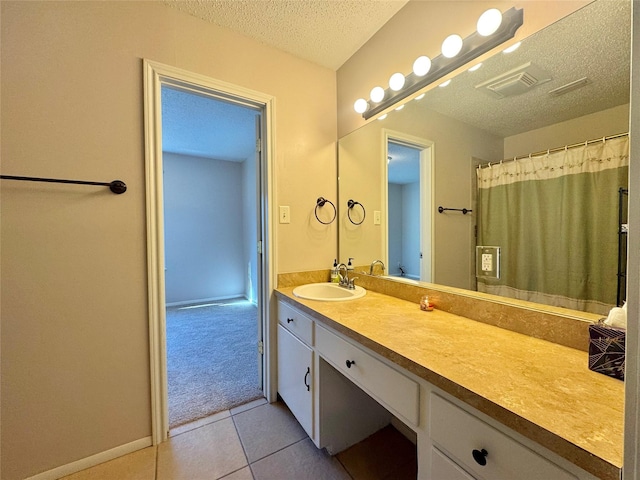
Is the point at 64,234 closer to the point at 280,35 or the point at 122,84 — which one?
the point at 122,84

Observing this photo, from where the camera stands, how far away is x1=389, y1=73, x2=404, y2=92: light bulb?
139 centimetres

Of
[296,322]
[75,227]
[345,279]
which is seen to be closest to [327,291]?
[345,279]

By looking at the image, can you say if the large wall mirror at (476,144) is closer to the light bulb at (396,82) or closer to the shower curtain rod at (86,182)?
the light bulb at (396,82)

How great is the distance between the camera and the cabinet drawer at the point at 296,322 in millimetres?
1304

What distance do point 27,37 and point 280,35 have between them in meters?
1.18

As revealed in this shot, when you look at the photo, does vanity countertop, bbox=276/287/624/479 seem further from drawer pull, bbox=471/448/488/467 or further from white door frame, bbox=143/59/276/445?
white door frame, bbox=143/59/276/445

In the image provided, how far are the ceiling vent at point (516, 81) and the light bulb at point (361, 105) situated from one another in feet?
2.14

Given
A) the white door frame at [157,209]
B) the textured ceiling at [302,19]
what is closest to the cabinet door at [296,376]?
the white door frame at [157,209]

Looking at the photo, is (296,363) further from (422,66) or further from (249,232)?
(249,232)

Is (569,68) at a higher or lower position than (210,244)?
higher

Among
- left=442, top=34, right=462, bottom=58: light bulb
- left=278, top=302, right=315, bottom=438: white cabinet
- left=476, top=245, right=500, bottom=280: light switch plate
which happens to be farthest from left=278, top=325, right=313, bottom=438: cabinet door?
left=442, top=34, right=462, bottom=58: light bulb

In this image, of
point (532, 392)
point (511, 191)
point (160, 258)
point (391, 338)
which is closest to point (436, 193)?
point (511, 191)

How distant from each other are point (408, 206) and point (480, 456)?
1.20 meters

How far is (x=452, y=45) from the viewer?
1.13m
